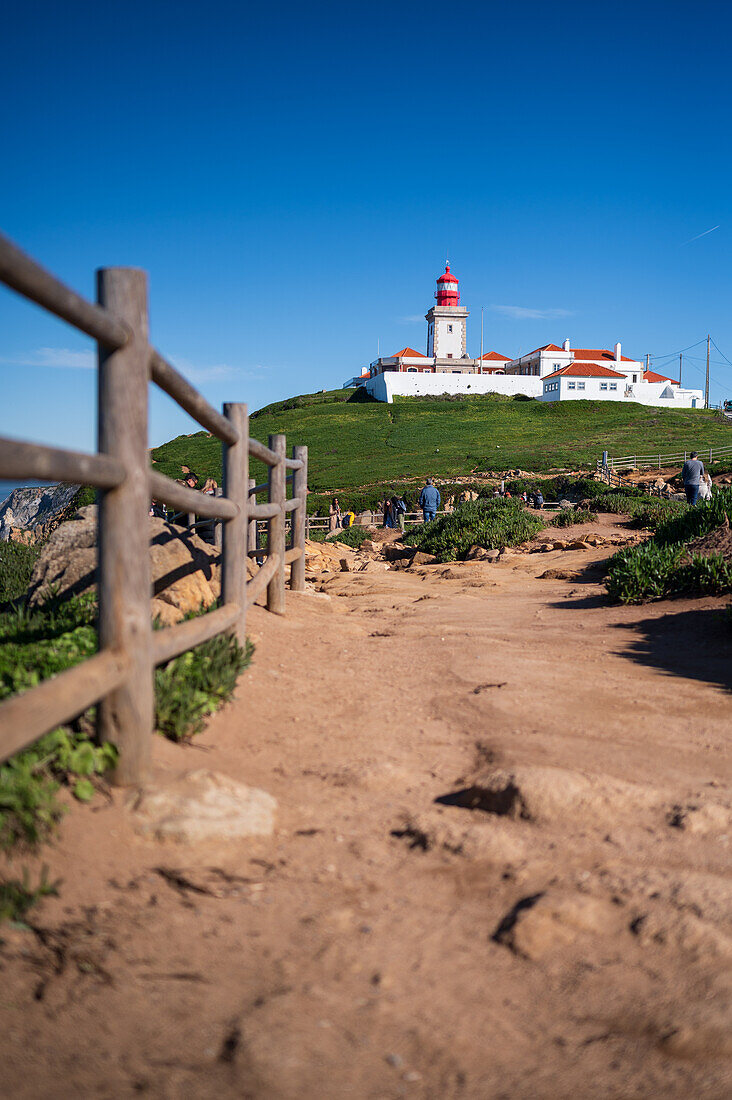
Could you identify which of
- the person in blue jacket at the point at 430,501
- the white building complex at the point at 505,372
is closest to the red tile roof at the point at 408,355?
the white building complex at the point at 505,372

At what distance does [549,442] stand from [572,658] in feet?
176

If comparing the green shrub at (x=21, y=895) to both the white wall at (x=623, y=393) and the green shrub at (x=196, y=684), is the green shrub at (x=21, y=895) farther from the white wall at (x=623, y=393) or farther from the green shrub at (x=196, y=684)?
the white wall at (x=623, y=393)

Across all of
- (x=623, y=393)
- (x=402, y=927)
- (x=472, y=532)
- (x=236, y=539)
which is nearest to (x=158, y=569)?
(x=236, y=539)

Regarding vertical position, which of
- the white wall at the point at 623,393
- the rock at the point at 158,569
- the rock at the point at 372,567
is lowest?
the rock at the point at 372,567

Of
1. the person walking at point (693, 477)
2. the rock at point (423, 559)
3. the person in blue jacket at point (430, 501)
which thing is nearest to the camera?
the rock at point (423, 559)

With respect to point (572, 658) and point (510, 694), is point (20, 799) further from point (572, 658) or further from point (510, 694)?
point (572, 658)

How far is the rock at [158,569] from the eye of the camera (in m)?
5.12

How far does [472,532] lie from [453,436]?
47.7m

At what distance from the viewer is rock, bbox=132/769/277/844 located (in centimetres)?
266

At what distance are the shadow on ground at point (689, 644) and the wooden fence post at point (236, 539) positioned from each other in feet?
10.4

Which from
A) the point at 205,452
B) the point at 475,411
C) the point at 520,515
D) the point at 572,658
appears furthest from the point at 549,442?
the point at 572,658

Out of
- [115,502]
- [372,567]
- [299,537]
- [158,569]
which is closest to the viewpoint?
[115,502]

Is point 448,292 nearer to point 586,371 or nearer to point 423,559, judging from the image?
point 586,371

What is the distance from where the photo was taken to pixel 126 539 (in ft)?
9.48
